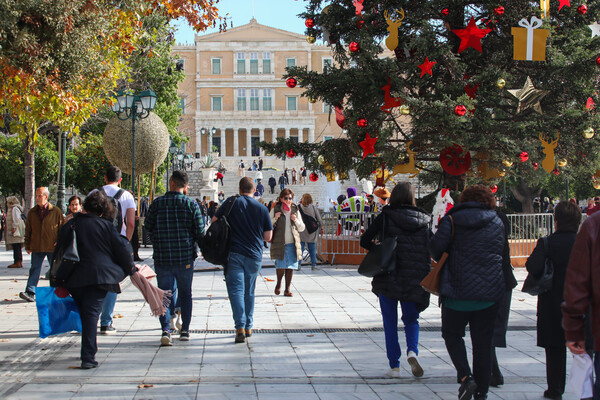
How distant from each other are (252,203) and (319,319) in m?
1.92

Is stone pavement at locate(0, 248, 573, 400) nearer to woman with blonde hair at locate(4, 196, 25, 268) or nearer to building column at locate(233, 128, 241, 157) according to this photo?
woman with blonde hair at locate(4, 196, 25, 268)

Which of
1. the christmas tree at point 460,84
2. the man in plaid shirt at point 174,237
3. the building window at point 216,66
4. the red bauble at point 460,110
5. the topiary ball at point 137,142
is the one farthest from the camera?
the building window at point 216,66

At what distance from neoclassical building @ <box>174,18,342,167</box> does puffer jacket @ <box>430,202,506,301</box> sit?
6632 centimetres

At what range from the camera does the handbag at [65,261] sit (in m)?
5.54

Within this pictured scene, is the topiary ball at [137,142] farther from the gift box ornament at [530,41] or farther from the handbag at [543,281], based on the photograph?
the handbag at [543,281]

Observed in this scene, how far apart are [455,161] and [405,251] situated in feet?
26.5

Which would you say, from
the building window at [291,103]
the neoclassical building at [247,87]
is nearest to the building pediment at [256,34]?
the neoclassical building at [247,87]

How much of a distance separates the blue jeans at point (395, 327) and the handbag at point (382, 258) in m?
0.23

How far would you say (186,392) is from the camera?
15.8 feet

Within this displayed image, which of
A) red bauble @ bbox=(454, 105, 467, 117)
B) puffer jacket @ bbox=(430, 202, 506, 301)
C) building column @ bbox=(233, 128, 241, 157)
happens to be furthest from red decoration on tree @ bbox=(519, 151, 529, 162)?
building column @ bbox=(233, 128, 241, 157)

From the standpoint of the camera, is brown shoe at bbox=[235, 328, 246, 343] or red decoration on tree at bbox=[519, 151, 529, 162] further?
red decoration on tree at bbox=[519, 151, 529, 162]

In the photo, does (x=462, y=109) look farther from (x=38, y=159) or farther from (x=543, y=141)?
(x=38, y=159)

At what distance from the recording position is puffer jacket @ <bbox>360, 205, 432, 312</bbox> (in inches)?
212

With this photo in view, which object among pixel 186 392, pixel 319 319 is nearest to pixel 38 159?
pixel 319 319
